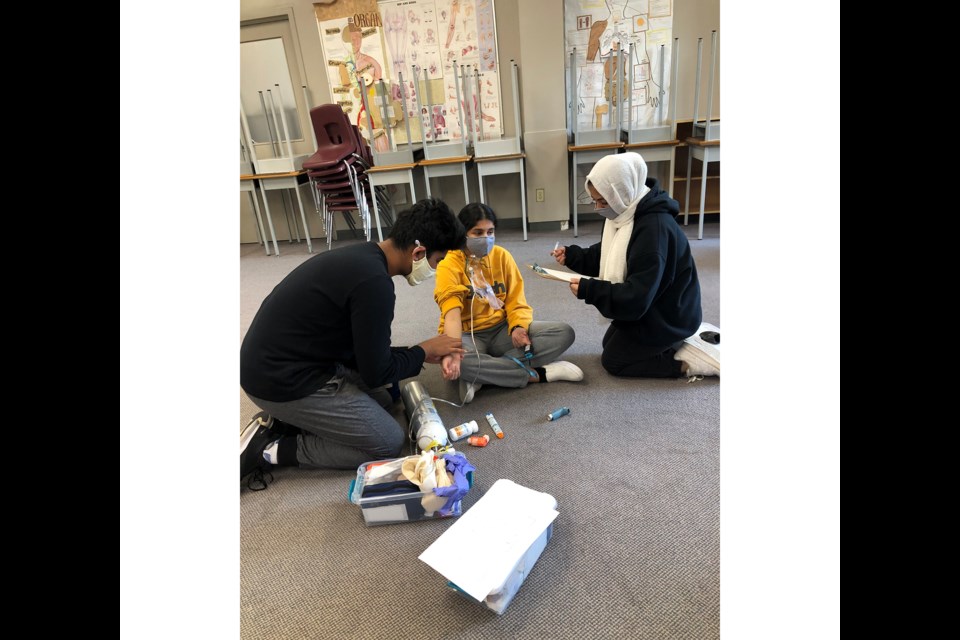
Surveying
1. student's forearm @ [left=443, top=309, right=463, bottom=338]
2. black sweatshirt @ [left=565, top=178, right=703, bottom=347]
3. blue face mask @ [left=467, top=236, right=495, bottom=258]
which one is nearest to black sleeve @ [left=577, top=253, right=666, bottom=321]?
black sweatshirt @ [left=565, top=178, right=703, bottom=347]

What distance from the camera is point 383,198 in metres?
5.41

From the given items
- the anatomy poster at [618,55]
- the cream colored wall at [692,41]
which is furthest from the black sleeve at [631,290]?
the cream colored wall at [692,41]

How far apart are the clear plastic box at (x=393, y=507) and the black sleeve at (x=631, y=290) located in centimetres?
103

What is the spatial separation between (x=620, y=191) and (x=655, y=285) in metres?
0.42

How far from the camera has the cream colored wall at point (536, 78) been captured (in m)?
4.45

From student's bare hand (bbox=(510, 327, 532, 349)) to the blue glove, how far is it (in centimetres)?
78

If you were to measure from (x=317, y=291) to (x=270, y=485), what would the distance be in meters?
0.75

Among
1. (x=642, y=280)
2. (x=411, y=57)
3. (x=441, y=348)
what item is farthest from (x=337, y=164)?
(x=642, y=280)

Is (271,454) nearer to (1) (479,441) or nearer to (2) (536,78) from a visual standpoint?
(1) (479,441)

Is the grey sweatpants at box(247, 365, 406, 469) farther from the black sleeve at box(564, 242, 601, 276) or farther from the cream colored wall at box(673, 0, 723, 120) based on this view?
the cream colored wall at box(673, 0, 723, 120)

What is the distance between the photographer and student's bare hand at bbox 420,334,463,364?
1942 mm

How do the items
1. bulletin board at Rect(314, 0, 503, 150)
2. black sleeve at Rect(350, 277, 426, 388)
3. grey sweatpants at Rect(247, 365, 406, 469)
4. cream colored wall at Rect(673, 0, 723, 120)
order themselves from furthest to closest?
1. bulletin board at Rect(314, 0, 503, 150)
2. cream colored wall at Rect(673, 0, 723, 120)
3. grey sweatpants at Rect(247, 365, 406, 469)
4. black sleeve at Rect(350, 277, 426, 388)

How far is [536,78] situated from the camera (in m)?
4.60

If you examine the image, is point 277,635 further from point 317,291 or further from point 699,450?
point 699,450
